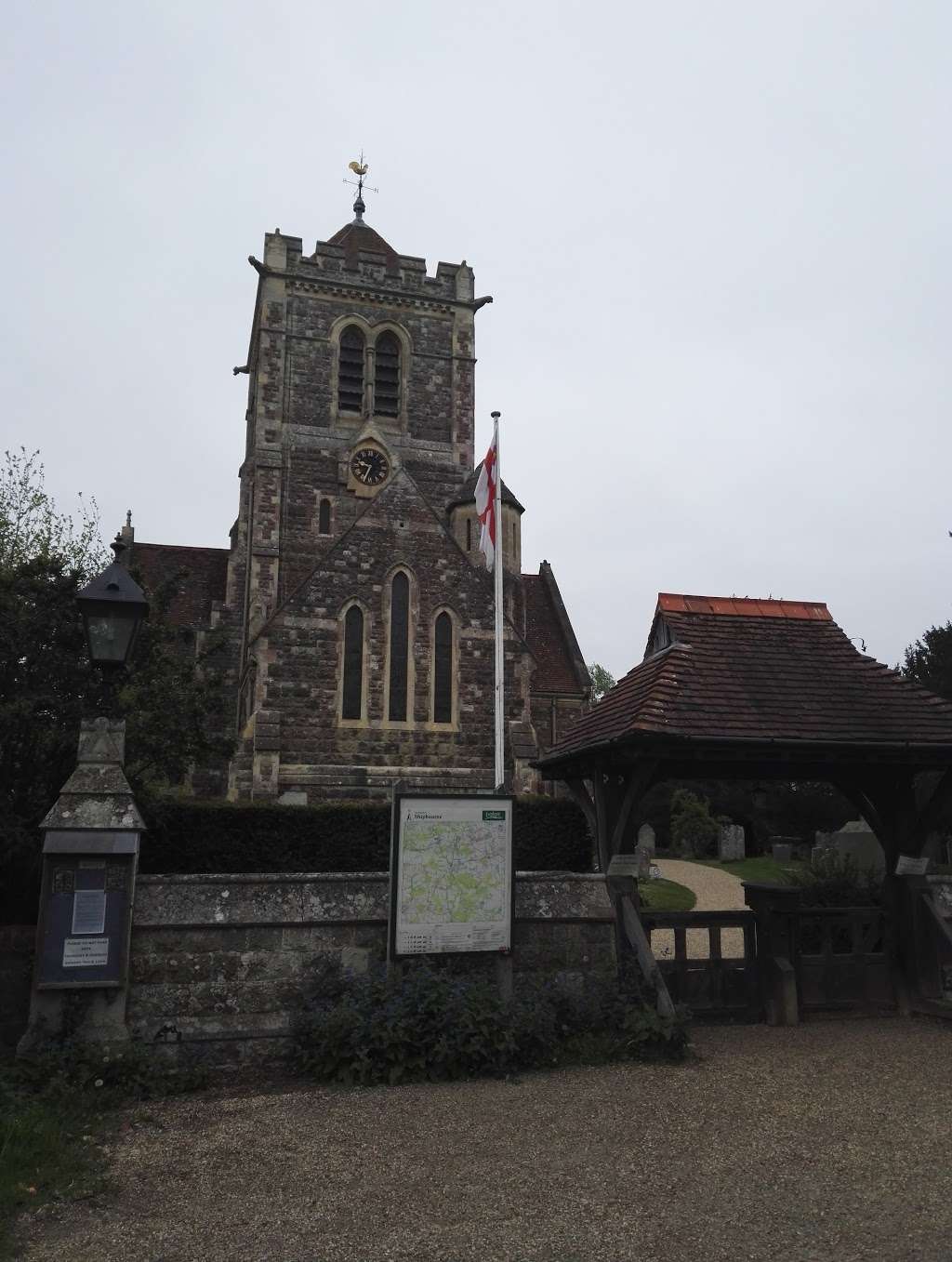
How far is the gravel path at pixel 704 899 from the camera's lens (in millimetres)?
13711

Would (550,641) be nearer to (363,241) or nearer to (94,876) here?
(363,241)

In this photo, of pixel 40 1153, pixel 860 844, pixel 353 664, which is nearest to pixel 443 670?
pixel 353 664

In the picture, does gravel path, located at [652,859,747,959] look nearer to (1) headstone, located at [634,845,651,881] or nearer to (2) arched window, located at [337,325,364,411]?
(1) headstone, located at [634,845,651,881]

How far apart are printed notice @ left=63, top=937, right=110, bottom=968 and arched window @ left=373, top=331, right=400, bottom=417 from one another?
78.7ft

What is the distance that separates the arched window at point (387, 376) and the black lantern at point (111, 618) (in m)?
22.7

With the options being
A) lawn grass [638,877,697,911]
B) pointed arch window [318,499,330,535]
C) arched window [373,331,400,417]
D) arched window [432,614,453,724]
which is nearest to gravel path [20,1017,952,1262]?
lawn grass [638,877,697,911]

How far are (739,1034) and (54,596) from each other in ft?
25.6

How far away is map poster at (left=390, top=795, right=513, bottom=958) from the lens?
7273 millimetres

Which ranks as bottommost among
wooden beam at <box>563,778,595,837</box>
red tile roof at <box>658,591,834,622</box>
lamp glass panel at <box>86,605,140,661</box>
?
wooden beam at <box>563,778,595,837</box>

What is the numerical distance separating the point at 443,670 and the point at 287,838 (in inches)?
290

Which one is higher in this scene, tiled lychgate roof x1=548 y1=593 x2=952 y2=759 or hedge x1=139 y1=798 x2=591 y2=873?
tiled lychgate roof x1=548 y1=593 x2=952 y2=759

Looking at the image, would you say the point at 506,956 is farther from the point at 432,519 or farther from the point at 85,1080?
the point at 432,519

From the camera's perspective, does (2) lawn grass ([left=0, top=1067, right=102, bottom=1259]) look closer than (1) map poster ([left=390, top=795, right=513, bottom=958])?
Yes

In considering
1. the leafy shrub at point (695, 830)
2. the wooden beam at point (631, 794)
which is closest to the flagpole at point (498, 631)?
the wooden beam at point (631, 794)
